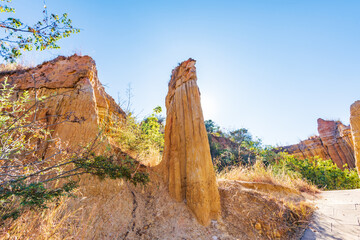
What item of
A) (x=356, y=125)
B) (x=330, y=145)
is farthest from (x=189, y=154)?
(x=330, y=145)

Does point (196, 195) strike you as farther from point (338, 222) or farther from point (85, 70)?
point (85, 70)

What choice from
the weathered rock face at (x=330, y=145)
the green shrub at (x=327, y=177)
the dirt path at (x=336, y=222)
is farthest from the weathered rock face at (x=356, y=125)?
the weathered rock face at (x=330, y=145)

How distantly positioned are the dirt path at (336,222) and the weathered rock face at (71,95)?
5.18 metres

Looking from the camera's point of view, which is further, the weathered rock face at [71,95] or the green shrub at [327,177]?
the green shrub at [327,177]

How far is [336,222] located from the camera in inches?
157

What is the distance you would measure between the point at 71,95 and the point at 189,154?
421 centimetres

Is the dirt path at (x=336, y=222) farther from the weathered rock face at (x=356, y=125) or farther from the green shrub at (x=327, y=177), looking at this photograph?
the weathered rock face at (x=356, y=125)

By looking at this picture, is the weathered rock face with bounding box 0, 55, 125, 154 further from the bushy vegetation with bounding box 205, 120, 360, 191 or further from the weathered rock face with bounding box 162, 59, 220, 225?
the bushy vegetation with bounding box 205, 120, 360, 191

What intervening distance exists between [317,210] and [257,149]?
6693 millimetres

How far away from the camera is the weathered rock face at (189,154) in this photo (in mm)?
3789

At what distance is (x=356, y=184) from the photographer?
959cm

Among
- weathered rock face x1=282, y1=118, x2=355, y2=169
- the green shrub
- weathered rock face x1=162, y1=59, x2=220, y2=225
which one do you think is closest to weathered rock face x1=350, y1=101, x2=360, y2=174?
the green shrub

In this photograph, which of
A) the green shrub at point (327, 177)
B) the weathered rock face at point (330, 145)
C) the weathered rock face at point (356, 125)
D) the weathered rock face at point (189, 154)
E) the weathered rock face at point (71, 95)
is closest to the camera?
the weathered rock face at point (189, 154)

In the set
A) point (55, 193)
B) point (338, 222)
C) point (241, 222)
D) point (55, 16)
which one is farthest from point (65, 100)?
point (338, 222)
